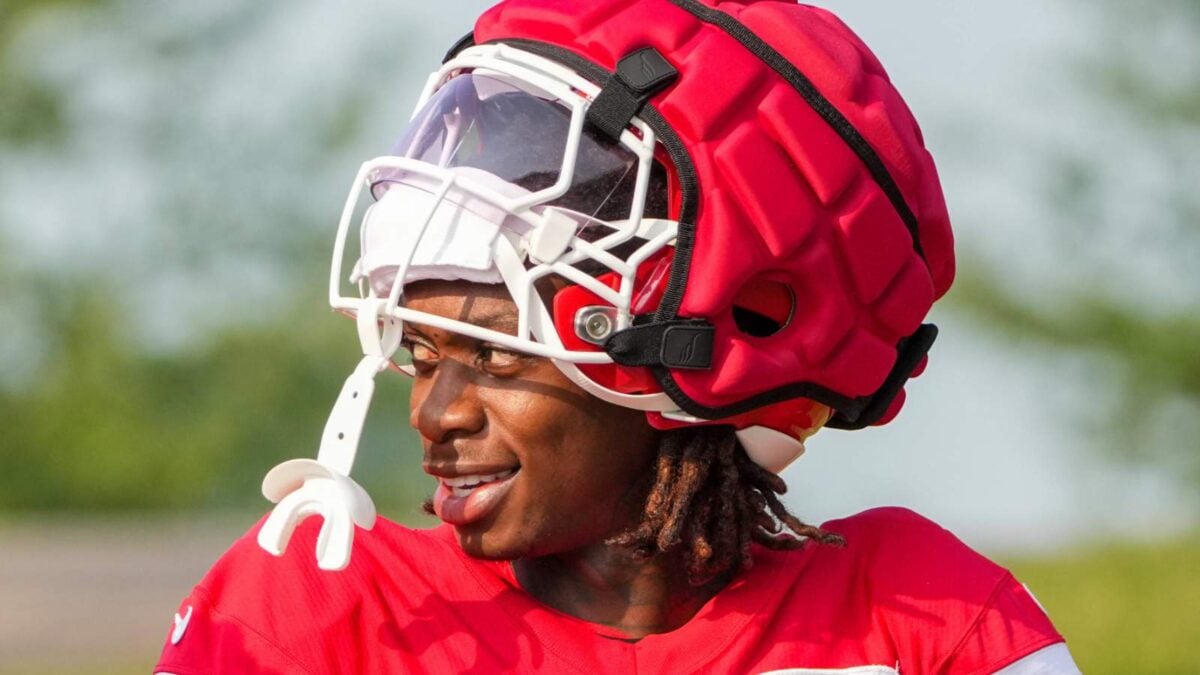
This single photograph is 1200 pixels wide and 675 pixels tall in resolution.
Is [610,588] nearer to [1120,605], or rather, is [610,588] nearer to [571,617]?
[571,617]

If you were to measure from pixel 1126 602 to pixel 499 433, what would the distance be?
5.97 m

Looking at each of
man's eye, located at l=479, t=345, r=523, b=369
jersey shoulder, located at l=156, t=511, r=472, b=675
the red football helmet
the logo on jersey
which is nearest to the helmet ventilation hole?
the red football helmet

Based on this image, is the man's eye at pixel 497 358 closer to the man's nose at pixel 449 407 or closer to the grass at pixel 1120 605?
the man's nose at pixel 449 407

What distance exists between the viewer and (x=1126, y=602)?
816 centimetres

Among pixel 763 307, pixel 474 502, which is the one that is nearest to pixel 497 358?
pixel 474 502

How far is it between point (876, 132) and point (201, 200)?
43.7 ft

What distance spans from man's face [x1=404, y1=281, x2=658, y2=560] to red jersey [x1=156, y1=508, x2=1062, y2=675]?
0.12 metres

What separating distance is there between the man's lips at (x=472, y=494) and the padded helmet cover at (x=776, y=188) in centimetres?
26

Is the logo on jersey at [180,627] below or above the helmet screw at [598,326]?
below

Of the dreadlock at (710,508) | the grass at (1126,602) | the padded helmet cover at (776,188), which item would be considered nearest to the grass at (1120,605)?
the grass at (1126,602)

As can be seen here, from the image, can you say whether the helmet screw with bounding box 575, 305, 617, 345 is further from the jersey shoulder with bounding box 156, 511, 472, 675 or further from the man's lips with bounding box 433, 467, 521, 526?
the jersey shoulder with bounding box 156, 511, 472, 675

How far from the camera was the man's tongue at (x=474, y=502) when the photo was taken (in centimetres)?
273

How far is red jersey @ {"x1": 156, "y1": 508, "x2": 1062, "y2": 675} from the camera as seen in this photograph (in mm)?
2684

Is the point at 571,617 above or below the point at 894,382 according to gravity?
below
